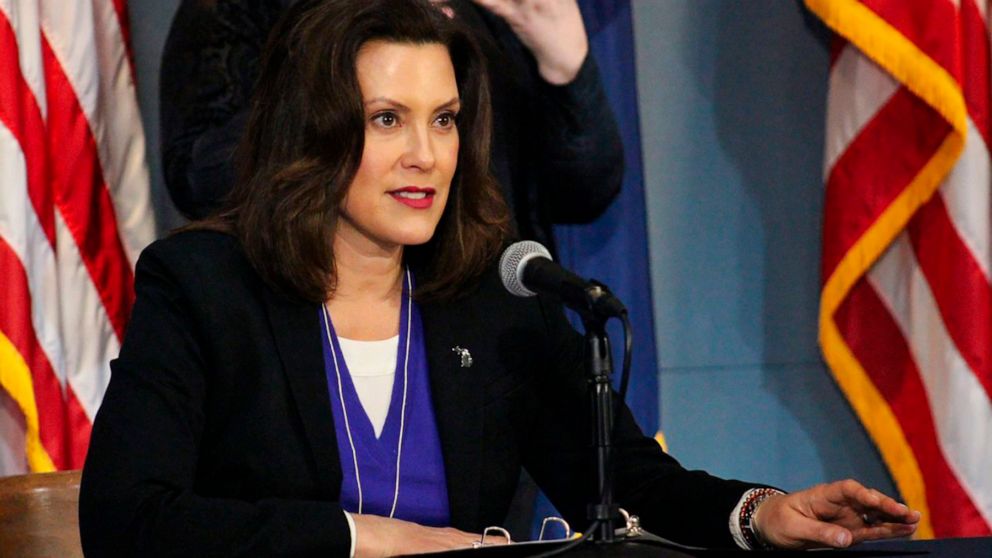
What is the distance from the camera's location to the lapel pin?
6.82 feet

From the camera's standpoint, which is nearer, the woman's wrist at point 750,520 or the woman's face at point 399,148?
the woman's wrist at point 750,520

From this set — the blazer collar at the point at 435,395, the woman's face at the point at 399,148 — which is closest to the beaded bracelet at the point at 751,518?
the blazer collar at the point at 435,395

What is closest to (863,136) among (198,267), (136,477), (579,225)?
(579,225)

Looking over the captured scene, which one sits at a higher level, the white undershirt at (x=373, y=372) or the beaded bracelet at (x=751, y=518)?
the white undershirt at (x=373, y=372)

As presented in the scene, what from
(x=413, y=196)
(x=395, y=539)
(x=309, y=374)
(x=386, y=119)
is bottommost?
(x=395, y=539)

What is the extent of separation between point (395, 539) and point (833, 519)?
57 centimetres

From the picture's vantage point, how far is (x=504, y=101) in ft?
9.66

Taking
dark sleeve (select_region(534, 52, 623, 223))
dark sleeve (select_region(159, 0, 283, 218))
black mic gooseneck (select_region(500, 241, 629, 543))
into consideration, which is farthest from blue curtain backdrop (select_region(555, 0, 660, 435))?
black mic gooseneck (select_region(500, 241, 629, 543))

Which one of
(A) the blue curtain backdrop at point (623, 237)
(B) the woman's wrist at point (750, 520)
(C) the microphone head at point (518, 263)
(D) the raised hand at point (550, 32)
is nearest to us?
(C) the microphone head at point (518, 263)

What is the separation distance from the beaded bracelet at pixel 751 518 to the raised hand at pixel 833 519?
67 millimetres

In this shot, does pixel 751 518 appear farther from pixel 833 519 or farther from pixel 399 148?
pixel 399 148

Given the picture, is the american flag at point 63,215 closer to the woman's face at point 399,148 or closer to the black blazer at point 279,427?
the black blazer at point 279,427

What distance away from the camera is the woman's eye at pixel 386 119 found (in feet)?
6.64

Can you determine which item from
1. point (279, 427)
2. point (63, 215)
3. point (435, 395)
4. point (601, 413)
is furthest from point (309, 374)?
point (63, 215)
